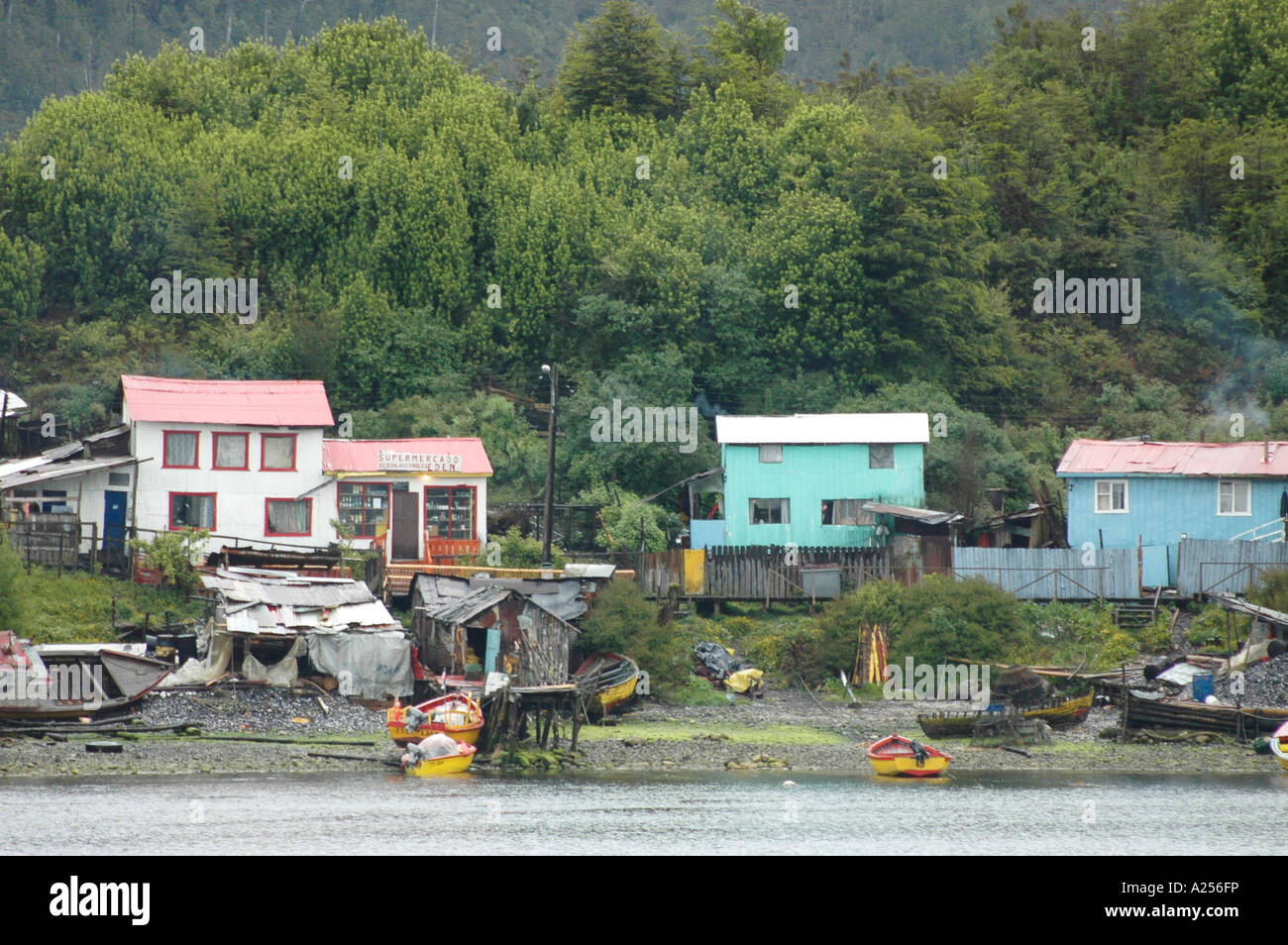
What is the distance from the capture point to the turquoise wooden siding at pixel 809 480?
173ft

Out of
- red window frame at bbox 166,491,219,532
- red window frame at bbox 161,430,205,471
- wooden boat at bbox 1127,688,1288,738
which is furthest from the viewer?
red window frame at bbox 161,430,205,471

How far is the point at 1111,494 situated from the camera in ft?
167

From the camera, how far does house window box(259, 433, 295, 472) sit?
50688 millimetres

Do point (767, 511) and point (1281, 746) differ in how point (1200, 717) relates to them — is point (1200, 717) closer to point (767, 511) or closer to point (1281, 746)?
point (1281, 746)

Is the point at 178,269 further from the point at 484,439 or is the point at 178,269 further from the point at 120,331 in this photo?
the point at 484,439

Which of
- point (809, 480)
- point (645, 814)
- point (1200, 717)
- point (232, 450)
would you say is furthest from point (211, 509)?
point (1200, 717)

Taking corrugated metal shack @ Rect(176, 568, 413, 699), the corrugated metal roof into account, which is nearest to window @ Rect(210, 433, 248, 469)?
corrugated metal shack @ Rect(176, 568, 413, 699)

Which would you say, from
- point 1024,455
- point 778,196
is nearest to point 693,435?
point 1024,455

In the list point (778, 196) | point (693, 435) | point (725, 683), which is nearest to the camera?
point (725, 683)

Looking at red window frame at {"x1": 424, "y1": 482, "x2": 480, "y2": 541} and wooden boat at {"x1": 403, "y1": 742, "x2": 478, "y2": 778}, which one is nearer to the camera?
wooden boat at {"x1": 403, "y1": 742, "x2": 478, "y2": 778}

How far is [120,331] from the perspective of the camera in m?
63.4

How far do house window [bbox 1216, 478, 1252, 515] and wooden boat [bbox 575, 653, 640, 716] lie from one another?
1974 cm

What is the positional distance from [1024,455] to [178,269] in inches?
1331

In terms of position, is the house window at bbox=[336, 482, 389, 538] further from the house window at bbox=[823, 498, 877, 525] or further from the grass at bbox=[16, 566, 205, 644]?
the house window at bbox=[823, 498, 877, 525]
